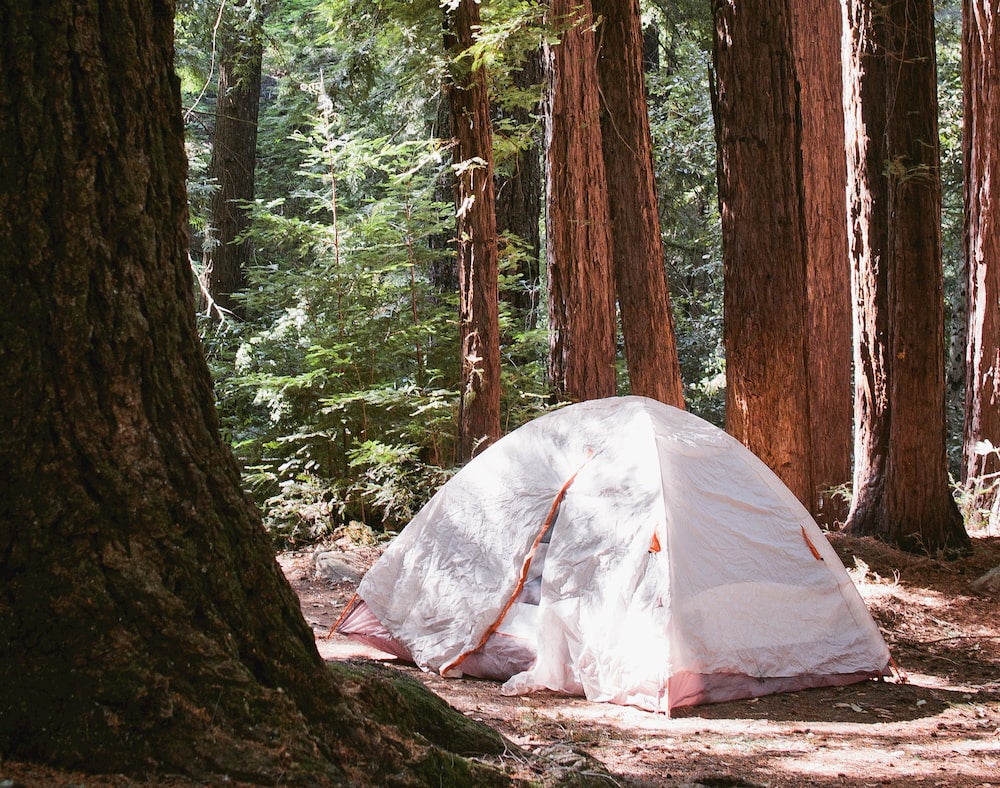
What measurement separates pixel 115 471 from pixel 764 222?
6.55 meters

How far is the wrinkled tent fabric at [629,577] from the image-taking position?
5301 mm

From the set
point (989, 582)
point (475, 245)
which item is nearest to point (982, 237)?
point (989, 582)

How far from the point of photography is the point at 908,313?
7711 millimetres

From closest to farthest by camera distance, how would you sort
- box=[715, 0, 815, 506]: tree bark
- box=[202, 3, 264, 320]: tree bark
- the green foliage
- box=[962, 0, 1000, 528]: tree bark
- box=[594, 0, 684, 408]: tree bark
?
box=[715, 0, 815, 506]: tree bark
box=[962, 0, 1000, 528]: tree bark
box=[594, 0, 684, 408]: tree bark
box=[202, 3, 264, 320]: tree bark
the green foliage

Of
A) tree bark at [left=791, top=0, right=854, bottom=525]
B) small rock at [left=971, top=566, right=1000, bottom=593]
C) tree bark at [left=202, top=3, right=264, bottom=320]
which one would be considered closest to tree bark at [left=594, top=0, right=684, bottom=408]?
tree bark at [left=791, top=0, right=854, bottom=525]

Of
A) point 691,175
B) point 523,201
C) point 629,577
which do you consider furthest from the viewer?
point 691,175

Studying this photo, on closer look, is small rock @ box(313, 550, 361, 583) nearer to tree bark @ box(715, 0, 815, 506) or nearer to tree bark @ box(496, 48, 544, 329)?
tree bark @ box(715, 0, 815, 506)

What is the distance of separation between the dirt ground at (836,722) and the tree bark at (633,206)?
11.3ft

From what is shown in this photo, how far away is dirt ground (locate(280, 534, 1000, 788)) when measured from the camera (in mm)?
4012

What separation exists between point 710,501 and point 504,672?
1.67 m

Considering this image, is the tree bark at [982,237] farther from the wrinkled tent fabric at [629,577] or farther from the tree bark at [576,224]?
the wrinkled tent fabric at [629,577]

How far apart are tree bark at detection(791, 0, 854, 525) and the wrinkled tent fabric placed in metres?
3.68

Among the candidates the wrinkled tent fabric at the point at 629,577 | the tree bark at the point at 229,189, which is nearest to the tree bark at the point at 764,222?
the wrinkled tent fabric at the point at 629,577

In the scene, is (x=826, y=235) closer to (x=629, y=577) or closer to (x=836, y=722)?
(x=629, y=577)
